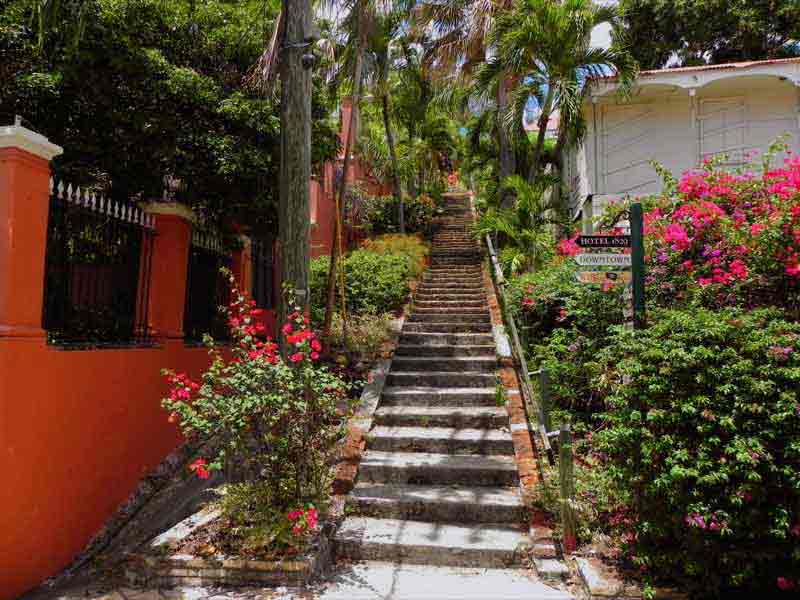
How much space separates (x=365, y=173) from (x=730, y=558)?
17.9 metres

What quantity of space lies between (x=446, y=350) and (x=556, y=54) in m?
7.70

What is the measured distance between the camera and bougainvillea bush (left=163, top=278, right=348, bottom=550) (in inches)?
165

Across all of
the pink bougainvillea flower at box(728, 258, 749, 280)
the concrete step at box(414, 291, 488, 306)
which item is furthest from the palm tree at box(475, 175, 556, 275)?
the pink bougainvillea flower at box(728, 258, 749, 280)

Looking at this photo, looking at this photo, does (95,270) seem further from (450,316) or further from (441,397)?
(450,316)

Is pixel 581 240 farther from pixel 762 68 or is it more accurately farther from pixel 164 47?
pixel 762 68

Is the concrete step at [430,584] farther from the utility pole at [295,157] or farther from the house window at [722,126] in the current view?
the house window at [722,126]

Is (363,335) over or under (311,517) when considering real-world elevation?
over

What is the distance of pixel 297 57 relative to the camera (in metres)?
5.73

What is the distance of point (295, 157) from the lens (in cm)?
566

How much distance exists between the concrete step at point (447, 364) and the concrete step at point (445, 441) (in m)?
1.55

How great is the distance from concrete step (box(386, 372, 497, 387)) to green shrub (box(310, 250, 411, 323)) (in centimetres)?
208

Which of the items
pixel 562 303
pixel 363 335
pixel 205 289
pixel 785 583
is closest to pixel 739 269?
pixel 562 303

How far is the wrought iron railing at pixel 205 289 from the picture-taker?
7270 mm

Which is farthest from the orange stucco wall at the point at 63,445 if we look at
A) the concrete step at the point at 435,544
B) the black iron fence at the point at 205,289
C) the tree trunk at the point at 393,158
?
the tree trunk at the point at 393,158
